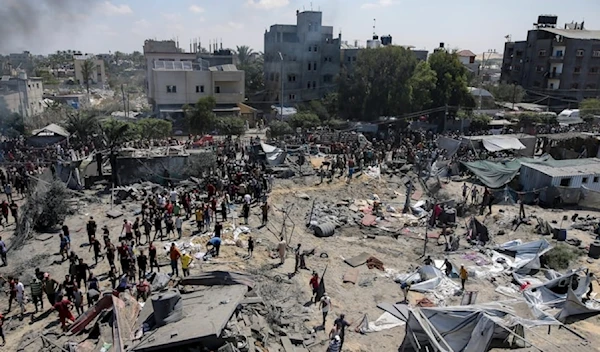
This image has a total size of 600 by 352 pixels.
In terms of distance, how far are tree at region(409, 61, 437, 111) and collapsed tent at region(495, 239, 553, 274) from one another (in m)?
27.2

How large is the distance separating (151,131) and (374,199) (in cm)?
2037

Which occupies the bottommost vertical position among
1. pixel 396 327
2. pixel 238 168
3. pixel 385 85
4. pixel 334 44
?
pixel 396 327

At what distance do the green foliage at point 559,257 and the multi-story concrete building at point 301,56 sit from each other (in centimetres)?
3960

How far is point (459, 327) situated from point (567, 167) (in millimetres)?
17895

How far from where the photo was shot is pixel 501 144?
31.7 meters

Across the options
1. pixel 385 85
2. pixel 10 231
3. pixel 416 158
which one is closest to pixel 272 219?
pixel 10 231

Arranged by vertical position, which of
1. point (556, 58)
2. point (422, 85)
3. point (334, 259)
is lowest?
point (334, 259)

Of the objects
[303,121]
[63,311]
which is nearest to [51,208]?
[63,311]

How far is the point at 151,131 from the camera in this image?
36625 mm

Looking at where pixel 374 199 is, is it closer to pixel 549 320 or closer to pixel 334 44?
pixel 549 320

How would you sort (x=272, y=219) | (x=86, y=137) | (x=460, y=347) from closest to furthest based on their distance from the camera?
(x=460, y=347) < (x=272, y=219) < (x=86, y=137)

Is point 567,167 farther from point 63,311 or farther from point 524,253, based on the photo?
point 63,311

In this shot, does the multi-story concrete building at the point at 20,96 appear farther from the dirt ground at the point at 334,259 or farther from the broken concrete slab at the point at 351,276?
the broken concrete slab at the point at 351,276

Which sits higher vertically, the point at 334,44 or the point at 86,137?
the point at 334,44
